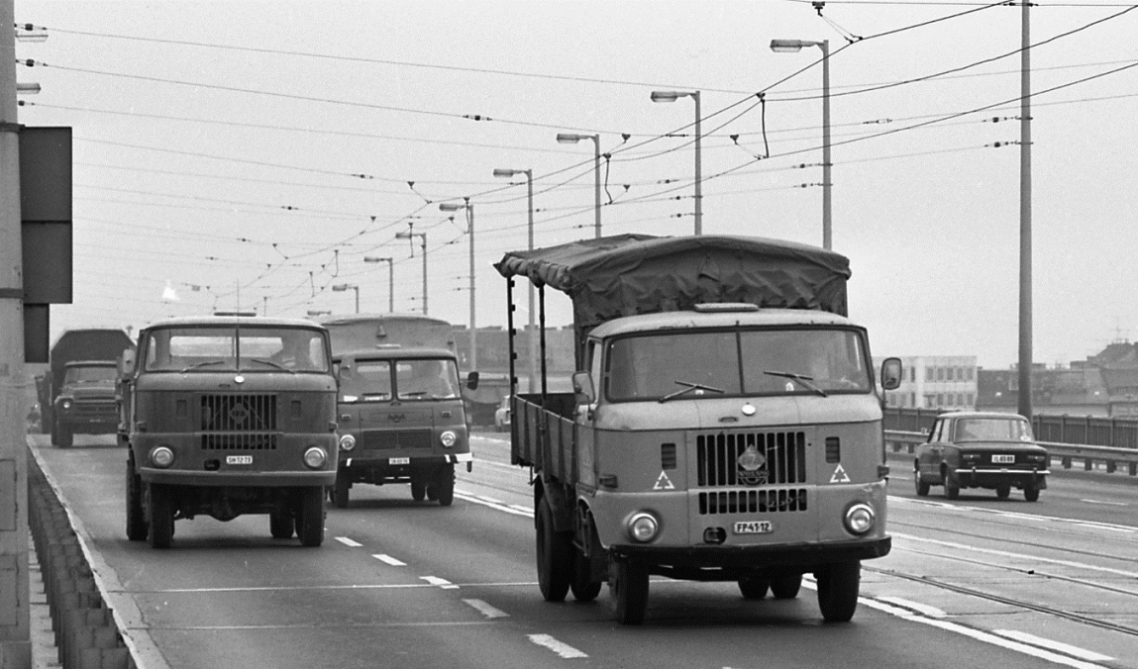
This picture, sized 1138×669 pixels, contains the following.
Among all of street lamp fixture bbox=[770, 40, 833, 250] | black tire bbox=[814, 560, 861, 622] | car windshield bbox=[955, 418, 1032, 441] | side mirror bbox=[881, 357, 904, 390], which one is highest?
street lamp fixture bbox=[770, 40, 833, 250]

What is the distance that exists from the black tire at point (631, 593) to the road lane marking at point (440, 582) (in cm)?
350

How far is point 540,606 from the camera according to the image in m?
16.5

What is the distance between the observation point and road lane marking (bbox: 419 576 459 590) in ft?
59.8

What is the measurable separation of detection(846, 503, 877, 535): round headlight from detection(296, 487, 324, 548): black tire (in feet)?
→ 32.9

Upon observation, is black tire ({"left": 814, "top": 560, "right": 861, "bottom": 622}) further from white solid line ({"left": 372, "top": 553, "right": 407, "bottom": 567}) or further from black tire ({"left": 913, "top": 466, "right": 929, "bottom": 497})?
black tire ({"left": 913, "top": 466, "right": 929, "bottom": 497})

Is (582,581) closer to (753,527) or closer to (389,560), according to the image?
(753,527)

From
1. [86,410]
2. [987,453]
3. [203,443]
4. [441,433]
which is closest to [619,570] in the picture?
[203,443]

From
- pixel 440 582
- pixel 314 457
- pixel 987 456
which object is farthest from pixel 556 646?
pixel 987 456

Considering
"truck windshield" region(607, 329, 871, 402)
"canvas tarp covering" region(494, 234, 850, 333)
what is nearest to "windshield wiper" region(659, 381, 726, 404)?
"truck windshield" region(607, 329, 871, 402)

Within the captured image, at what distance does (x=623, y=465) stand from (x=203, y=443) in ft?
30.9

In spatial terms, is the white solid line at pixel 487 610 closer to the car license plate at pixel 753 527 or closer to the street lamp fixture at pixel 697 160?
the car license plate at pixel 753 527

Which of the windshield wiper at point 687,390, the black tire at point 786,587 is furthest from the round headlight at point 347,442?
the windshield wiper at point 687,390

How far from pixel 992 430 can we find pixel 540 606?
21515 mm

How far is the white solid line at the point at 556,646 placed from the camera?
13211 mm
